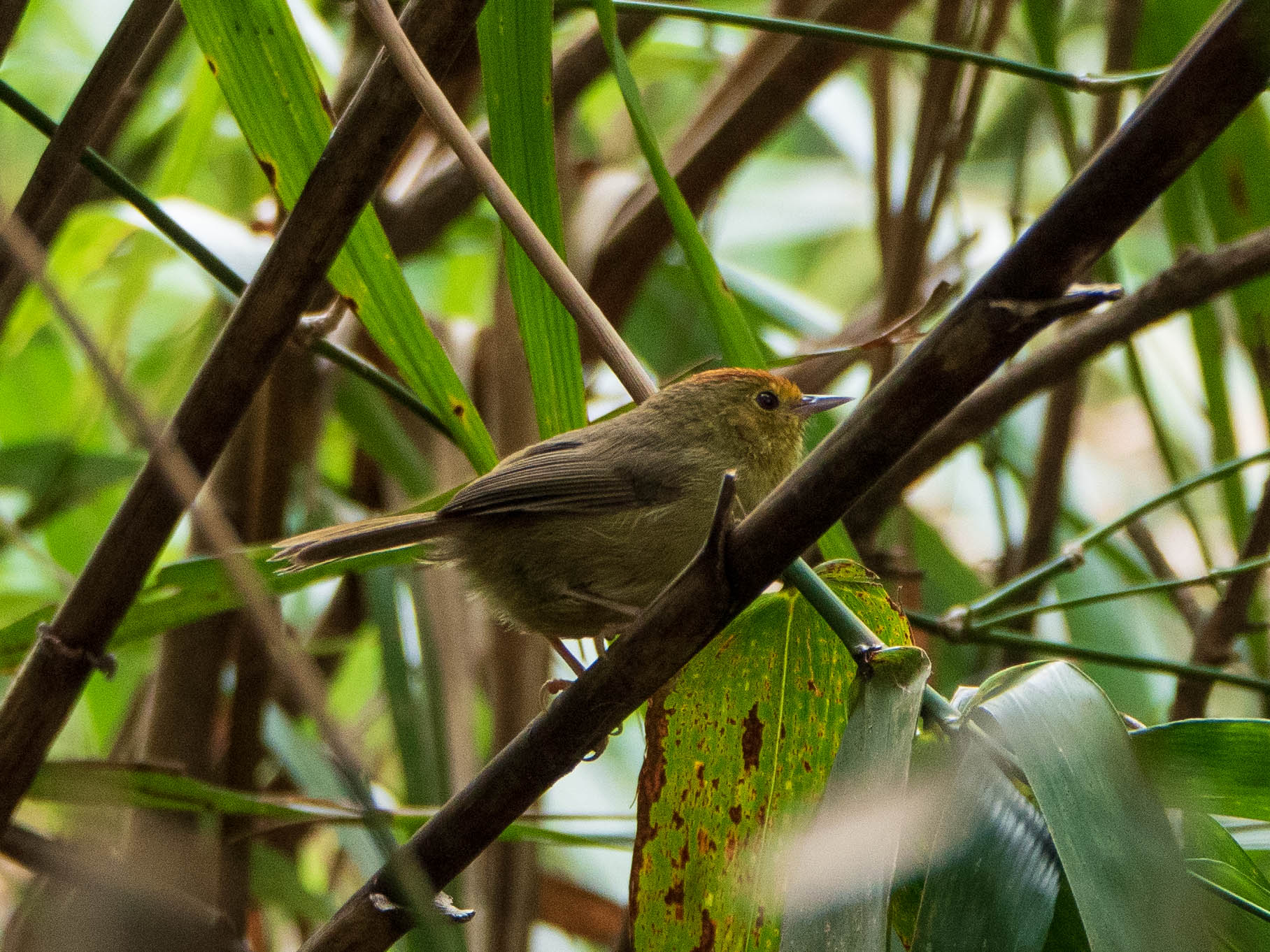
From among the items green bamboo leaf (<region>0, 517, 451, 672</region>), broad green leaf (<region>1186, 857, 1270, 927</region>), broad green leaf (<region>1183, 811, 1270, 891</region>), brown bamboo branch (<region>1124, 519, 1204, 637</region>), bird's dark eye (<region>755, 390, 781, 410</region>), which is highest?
bird's dark eye (<region>755, 390, 781, 410</region>)

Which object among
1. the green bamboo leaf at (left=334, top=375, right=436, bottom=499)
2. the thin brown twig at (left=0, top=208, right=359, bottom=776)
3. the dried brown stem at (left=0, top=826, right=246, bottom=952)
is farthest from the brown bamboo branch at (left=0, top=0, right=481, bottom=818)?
the green bamboo leaf at (left=334, top=375, right=436, bottom=499)

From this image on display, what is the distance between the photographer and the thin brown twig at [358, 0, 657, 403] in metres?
1.20

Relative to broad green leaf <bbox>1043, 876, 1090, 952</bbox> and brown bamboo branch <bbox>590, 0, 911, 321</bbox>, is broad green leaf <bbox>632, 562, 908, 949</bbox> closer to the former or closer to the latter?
broad green leaf <bbox>1043, 876, 1090, 952</bbox>

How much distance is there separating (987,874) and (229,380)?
958mm

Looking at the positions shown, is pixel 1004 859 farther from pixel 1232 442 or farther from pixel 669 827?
pixel 1232 442

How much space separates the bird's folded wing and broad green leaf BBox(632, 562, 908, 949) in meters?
0.77

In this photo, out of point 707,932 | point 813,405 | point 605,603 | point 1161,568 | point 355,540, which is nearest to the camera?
point 707,932

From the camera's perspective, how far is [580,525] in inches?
82.8

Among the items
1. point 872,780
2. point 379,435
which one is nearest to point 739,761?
point 872,780

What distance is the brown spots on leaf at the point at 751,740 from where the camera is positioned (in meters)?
1.21

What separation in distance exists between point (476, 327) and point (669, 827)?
6.34 ft

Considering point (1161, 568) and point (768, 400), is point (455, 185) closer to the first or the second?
point (768, 400)

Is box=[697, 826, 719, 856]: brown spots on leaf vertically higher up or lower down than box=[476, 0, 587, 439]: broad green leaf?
lower down

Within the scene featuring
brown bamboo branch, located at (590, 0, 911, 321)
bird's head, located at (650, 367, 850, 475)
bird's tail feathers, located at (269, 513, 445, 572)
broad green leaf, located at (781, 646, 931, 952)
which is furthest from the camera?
brown bamboo branch, located at (590, 0, 911, 321)
